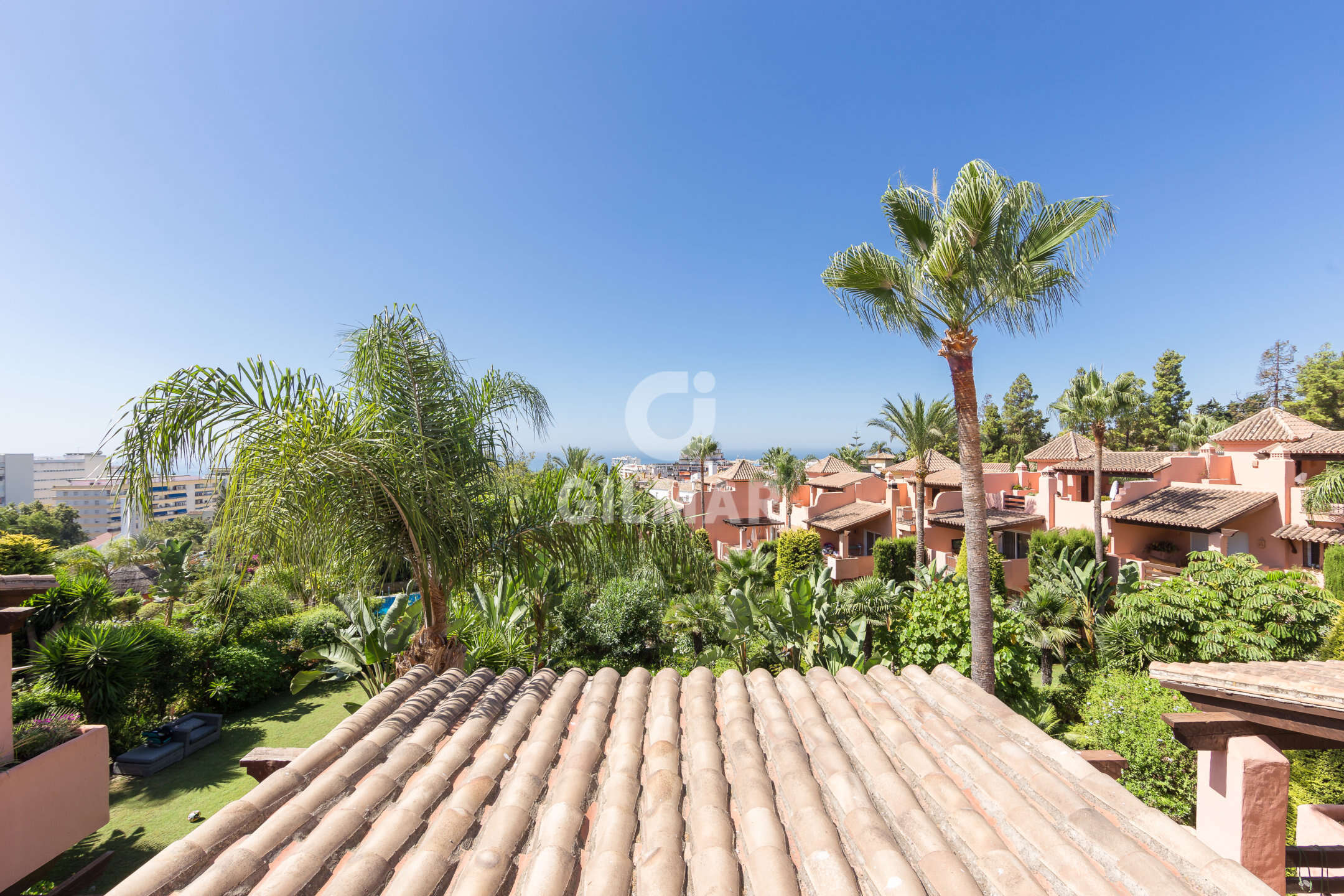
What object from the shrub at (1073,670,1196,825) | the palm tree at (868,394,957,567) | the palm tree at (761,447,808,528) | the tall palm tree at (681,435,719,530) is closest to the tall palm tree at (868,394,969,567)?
the palm tree at (868,394,957,567)

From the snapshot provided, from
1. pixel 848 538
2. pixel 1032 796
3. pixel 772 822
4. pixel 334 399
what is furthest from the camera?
pixel 848 538

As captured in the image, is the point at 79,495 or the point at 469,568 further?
the point at 79,495

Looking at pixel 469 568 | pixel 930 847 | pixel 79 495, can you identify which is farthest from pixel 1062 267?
pixel 79 495

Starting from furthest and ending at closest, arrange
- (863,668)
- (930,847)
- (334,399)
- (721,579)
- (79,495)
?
(79,495)
(721,579)
(863,668)
(334,399)
(930,847)

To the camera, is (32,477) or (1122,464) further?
A: (32,477)

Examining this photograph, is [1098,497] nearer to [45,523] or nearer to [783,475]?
[783,475]

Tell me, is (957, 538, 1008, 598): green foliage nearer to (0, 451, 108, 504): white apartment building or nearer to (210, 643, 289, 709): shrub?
(210, 643, 289, 709): shrub

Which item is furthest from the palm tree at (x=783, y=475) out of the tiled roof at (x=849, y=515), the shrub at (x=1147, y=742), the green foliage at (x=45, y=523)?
the green foliage at (x=45, y=523)

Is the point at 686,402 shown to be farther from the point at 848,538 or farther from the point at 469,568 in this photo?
the point at 469,568

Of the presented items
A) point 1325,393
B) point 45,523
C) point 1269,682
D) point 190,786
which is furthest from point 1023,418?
point 45,523

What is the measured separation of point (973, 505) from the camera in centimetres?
842

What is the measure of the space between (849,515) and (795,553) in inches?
147

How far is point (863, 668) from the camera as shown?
12.6 metres

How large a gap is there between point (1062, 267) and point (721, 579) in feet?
40.5
